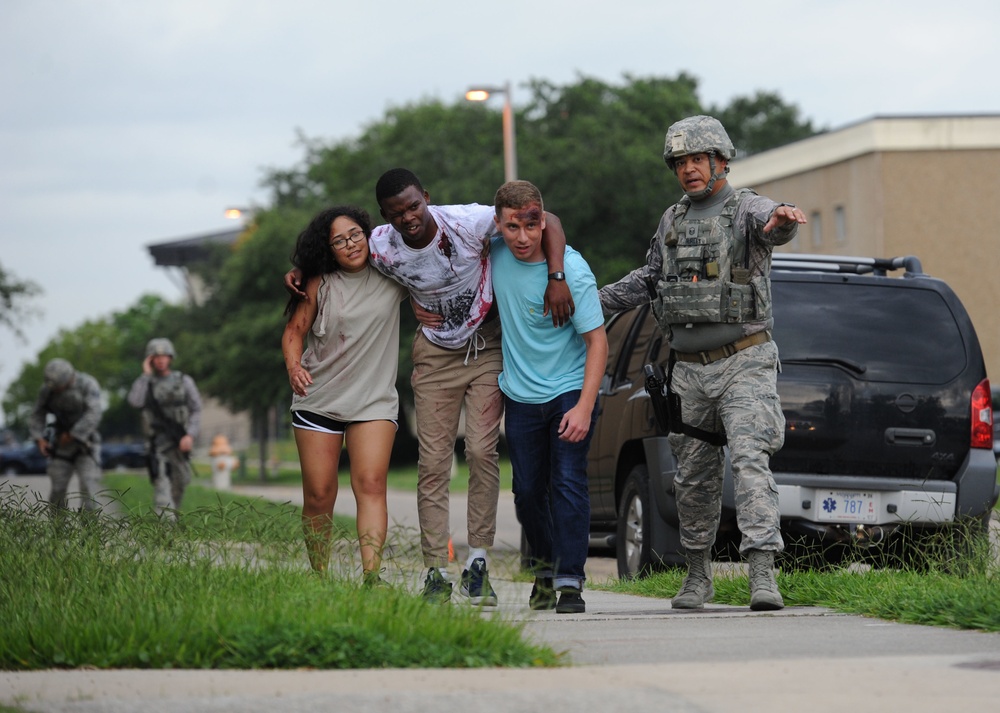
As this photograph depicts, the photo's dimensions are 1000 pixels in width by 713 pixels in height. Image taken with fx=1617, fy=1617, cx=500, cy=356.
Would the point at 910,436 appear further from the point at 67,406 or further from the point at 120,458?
the point at 120,458

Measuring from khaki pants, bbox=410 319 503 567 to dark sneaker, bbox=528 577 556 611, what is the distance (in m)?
0.31

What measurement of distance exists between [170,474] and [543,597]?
8.65m

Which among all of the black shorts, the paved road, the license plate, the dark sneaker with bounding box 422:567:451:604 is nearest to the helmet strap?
the black shorts

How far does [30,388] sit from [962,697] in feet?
383

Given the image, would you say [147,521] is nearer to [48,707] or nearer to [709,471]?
[709,471]

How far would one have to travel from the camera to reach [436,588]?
614cm

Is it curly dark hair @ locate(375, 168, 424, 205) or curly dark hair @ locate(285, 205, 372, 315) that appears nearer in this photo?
curly dark hair @ locate(375, 168, 424, 205)

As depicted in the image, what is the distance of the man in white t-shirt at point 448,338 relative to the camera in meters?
6.71

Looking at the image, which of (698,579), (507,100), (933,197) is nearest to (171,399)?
(698,579)

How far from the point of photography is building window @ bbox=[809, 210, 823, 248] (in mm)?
51062

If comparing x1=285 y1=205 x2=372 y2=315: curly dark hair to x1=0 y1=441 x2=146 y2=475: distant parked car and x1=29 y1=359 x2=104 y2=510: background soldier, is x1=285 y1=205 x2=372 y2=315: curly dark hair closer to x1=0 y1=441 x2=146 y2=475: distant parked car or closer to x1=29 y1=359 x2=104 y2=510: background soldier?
x1=29 y1=359 x2=104 y2=510: background soldier

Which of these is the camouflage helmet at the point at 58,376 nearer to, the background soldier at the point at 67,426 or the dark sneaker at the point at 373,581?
the background soldier at the point at 67,426

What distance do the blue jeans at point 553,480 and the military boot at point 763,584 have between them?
0.69 metres

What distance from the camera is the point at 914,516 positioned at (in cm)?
824
